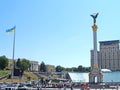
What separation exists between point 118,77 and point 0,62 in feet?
224

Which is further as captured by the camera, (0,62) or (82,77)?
(0,62)

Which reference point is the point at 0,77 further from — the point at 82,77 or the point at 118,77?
the point at 118,77

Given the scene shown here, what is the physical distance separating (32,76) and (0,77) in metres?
34.0

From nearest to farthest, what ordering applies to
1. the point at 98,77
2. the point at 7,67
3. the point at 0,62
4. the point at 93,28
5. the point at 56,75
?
the point at 98,77 < the point at 93,28 < the point at 0,62 < the point at 7,67 < the point at 56,75

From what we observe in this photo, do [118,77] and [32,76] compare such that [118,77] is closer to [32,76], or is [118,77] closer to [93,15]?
[93,15]

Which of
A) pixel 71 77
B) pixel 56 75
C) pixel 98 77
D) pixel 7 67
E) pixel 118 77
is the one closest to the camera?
pixel 98 77

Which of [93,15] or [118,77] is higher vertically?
[93,15]

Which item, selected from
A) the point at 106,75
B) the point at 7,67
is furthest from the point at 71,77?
the point at 7,67

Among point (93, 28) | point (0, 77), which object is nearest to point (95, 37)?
point (93, 28)

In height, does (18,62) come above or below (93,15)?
below

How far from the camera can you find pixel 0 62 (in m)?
168

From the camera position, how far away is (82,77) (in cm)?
13225

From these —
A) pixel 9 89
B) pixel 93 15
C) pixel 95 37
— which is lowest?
pixel 9 89

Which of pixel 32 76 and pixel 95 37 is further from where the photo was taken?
pixel 32 76
